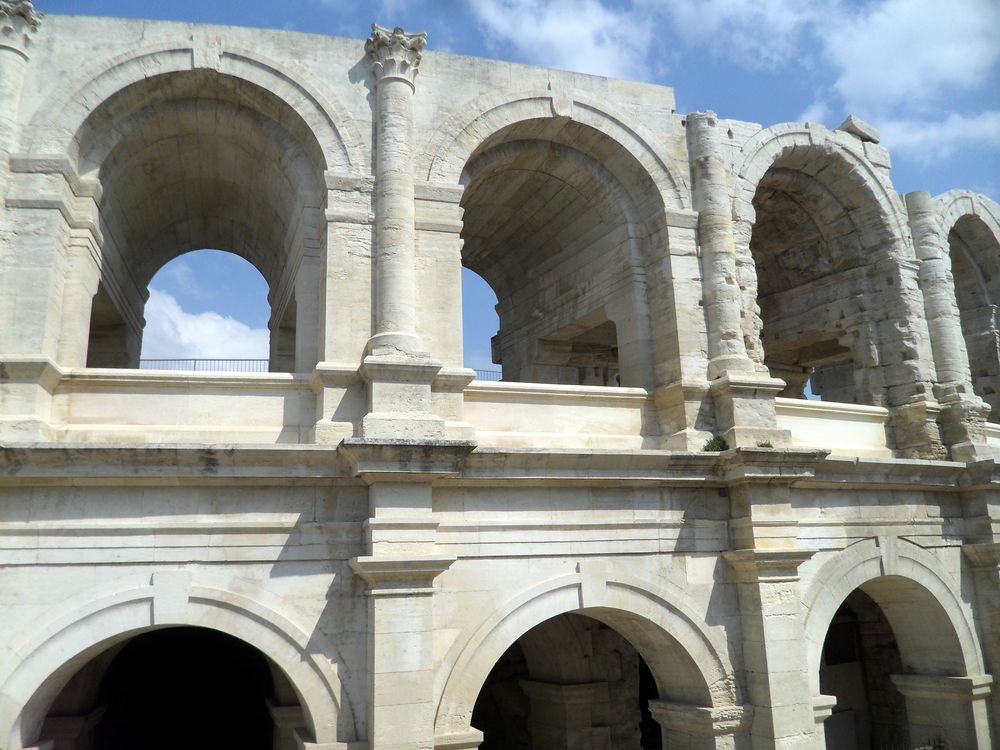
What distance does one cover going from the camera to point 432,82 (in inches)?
364

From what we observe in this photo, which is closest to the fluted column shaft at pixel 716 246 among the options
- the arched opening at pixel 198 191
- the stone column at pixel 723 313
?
the stone column at pixel 723 313

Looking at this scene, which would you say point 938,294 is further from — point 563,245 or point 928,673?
point 563,245

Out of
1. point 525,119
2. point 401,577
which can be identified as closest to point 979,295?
point 525,119

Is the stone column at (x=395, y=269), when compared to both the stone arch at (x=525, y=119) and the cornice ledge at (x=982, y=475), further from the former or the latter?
the cornice ledge at (x=982, y=475)

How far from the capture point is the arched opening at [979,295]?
13750 mm

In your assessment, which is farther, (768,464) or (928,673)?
(928,673)

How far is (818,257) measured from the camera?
12.4 meters

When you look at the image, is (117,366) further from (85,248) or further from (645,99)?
(645,99)

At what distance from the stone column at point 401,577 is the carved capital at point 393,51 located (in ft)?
13.3

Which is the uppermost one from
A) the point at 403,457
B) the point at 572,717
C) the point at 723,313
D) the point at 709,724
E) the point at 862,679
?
the point at 723,313

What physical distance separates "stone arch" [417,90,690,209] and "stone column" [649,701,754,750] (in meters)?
5.48

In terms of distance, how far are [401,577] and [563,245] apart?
18.7ft

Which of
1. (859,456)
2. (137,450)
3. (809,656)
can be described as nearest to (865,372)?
(859,456)

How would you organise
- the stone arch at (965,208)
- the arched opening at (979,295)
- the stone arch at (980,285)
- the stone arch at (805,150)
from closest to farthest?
the stone arch at (805,150) → the stone arch at (965,208) → the stone arch at (980,285) → the arched opening at (979,295)
